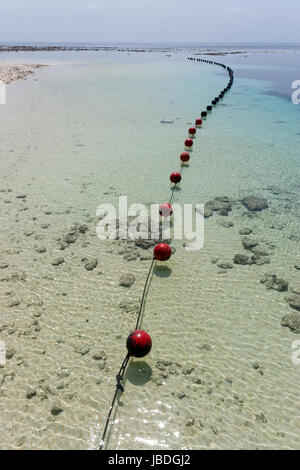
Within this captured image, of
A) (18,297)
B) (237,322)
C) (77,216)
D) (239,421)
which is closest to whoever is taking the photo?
(239,421)

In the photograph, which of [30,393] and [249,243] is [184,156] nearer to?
[249,243]

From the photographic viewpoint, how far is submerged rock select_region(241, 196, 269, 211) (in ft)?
40.9

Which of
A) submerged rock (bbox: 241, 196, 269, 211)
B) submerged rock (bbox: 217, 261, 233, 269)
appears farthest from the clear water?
submerged rock (bbox: 241, 196, 269, 211)

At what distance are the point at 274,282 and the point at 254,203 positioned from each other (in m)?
4.92

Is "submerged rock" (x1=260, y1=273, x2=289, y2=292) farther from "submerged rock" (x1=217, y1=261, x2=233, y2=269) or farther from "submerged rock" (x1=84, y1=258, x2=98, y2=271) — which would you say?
"submerged rock" (x1=84, y1=258, x2=98, y2=271)

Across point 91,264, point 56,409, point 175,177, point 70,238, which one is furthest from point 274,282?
point 175,177

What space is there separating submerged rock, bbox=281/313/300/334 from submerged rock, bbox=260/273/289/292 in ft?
3.17

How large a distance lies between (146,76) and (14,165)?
38936mm

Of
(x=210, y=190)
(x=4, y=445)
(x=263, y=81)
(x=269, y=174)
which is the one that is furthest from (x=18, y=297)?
(x=263, y=81)

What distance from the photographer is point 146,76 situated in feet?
156

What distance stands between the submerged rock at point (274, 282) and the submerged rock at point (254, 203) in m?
4.27

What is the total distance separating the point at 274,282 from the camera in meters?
8.73

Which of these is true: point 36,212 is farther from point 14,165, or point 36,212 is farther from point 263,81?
point 263,81

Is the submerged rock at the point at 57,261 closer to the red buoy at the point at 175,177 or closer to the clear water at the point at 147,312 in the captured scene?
the clear water at the point at 147,312
